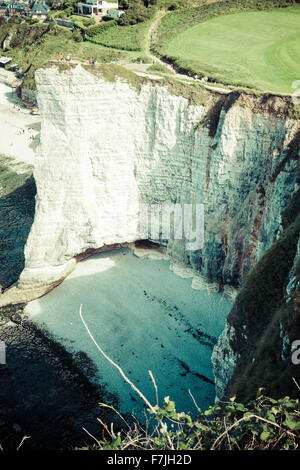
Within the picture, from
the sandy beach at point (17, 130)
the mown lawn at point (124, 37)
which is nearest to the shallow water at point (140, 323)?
the sandy beach at point (17, 130)

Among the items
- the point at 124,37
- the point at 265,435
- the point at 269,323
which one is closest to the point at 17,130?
the point at 124,37

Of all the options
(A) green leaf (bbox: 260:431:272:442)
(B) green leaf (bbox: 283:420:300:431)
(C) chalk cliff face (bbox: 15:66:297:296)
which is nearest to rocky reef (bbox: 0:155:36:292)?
(C) chalk cliff face (bbox: 15:66:297:296)

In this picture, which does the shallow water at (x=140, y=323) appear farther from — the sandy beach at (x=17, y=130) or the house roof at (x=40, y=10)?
the house roof at (x=40, y=10)

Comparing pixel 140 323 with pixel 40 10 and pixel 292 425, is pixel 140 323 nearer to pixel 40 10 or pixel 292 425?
pixel 292 425

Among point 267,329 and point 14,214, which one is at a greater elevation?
point 267,329
